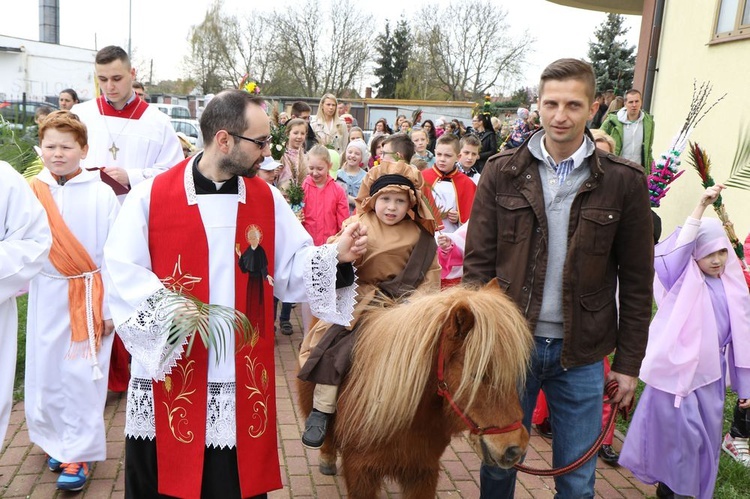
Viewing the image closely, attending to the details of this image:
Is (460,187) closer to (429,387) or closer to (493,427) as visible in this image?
(429,387)

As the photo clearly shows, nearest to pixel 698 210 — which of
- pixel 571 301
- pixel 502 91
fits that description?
pixel 571 301

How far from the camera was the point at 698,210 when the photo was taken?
3771mm

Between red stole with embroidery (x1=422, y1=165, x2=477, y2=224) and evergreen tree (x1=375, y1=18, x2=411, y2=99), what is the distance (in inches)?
1913

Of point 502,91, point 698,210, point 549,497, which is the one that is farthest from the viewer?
point 502,91

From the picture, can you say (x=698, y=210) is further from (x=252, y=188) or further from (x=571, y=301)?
(x=252, y=188)

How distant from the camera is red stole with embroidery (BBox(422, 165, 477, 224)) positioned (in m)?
5.98

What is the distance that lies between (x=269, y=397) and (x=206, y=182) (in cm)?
97

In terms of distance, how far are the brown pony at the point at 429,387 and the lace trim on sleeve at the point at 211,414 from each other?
63cm

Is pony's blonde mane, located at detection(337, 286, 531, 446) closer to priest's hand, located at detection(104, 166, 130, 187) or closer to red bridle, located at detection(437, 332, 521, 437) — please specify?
red bridle, located at detection(437, 332, 521, 437)

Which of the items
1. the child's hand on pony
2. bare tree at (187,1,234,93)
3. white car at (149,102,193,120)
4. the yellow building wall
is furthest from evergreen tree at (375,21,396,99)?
the child's hand on pony

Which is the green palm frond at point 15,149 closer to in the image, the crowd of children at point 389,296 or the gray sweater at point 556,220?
the crowd of children at point 389,296

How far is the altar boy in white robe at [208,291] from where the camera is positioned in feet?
8.50

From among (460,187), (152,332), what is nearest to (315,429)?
(152,332)

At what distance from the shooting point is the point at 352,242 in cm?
277
